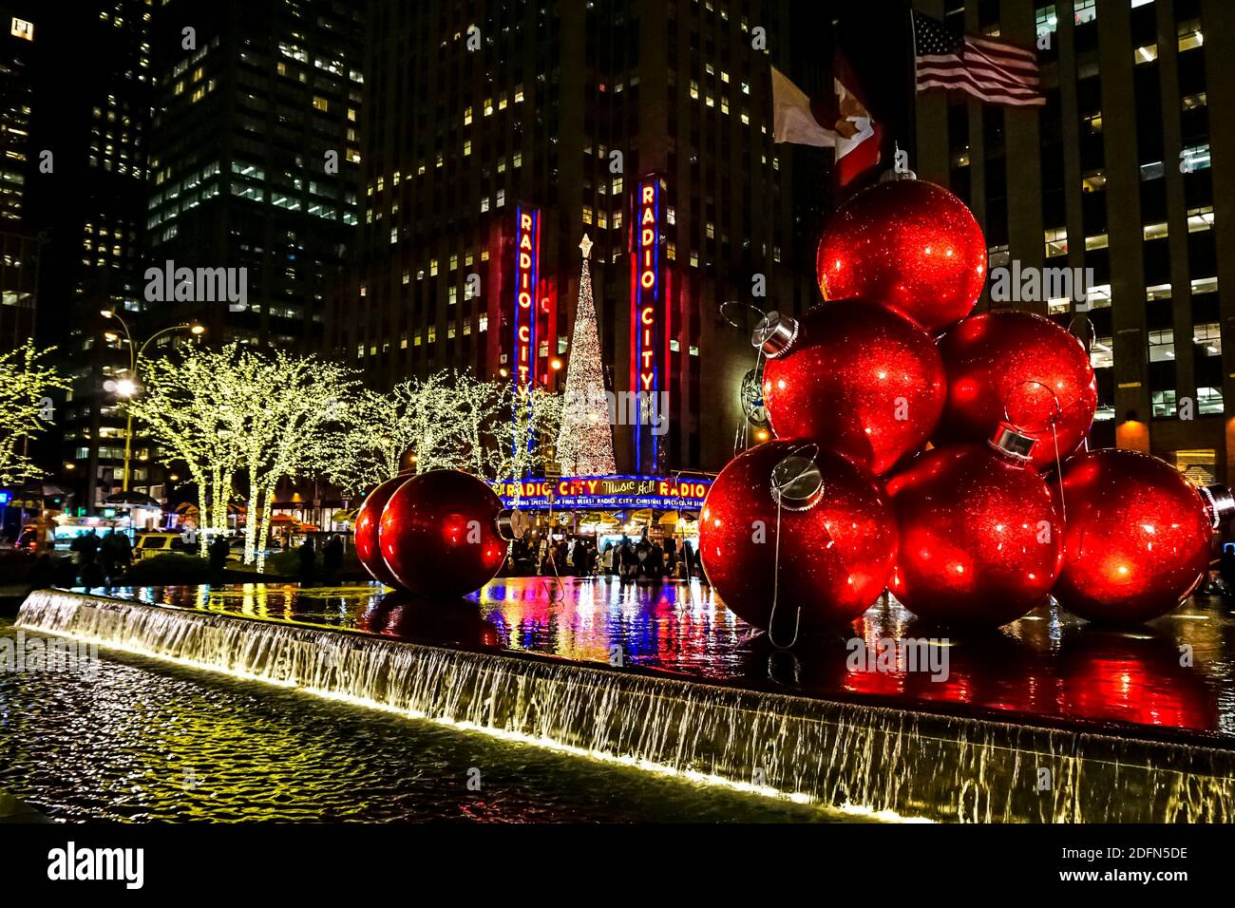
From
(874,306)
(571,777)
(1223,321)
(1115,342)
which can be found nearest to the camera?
(571,777)

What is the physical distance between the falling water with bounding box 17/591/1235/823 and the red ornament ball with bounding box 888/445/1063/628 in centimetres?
220

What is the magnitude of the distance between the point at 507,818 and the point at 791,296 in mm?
84240

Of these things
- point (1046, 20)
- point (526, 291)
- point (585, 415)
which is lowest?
point (585, 415)

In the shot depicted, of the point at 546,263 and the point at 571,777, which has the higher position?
the point at 546,263

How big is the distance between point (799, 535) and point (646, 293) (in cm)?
6031

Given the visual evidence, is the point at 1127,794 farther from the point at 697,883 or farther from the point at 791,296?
the point at 791,296

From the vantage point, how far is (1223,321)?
152 ft

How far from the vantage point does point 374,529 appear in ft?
43.0

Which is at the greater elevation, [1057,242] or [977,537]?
[1057,242]

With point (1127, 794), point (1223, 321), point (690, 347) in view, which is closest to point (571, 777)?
point (1127, 794)
